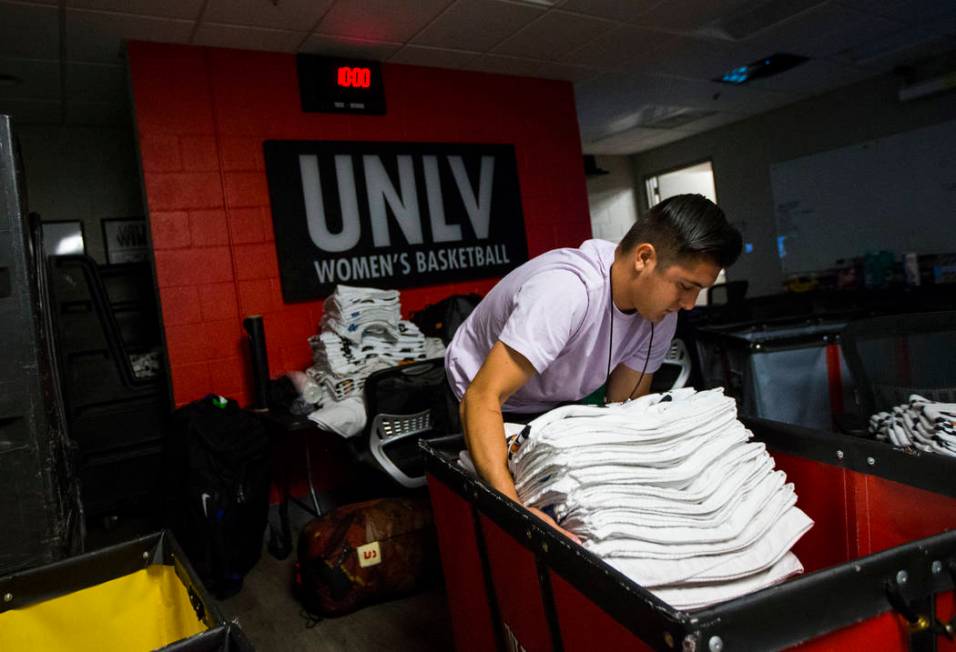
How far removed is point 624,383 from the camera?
158cm

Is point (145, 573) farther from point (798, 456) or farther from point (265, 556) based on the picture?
point (265, 556)

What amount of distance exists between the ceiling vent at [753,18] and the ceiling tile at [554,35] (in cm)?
81

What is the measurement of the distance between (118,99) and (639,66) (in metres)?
3.53

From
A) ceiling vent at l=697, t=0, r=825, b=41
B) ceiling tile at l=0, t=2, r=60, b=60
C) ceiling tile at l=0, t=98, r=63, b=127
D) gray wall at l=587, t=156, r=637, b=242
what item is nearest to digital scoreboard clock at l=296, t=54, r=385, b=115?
ceiling tile at l=0, t=2, r=60, b=60

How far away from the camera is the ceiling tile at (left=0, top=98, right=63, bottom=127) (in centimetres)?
379

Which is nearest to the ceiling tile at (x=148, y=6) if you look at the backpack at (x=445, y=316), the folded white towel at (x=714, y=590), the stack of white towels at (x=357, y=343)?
the stack of white towels at (x=357, y=343)

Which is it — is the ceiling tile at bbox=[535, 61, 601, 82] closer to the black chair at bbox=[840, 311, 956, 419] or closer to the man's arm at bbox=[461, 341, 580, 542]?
the black chair at bbox=[840, 311, 956, 419]

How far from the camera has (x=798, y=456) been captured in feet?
3.67

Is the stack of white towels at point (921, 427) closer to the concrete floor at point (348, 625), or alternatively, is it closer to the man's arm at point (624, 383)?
the man's arm at point (624, 383)

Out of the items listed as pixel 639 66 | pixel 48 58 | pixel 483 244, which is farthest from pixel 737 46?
pixel 48 58

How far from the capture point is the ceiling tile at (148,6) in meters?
2.63

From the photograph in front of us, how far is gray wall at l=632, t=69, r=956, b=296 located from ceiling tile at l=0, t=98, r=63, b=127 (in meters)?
6.29

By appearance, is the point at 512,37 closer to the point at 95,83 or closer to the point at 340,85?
the point at 340,85

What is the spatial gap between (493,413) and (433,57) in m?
3.14
